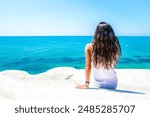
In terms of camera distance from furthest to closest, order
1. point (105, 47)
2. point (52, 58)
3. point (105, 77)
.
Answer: point (52, 58) → point (105, 77) → point (105, 47)

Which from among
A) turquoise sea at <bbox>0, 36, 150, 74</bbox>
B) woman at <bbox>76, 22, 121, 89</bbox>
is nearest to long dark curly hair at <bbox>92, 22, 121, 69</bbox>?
woman at <bbox>76, 22, 121, 89</bbox>

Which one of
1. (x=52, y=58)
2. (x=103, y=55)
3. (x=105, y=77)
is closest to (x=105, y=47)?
(x=103, y=55)

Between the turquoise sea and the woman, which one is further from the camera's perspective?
the turquoise sea

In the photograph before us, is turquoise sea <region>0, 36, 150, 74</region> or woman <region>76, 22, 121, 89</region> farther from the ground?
woman <region>76, 22, 121, 89</region>

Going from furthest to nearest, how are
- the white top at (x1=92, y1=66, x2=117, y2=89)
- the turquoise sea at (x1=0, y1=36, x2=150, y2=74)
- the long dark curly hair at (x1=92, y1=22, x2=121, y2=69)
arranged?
the turquoise sea at (x1=0, y1=36, x2=150, y2=74)
the white top at (x1=92, y1=66, x2=117, y2=89)
the long dark curly hair at (x1=92, y1=22, x2=121, y2=69)

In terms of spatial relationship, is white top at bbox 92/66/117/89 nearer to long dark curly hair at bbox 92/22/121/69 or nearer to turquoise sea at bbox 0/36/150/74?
long dark curly hair at bbox 92/22/121/69

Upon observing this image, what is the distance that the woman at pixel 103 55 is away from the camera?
5285mm

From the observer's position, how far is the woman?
17.3 ft

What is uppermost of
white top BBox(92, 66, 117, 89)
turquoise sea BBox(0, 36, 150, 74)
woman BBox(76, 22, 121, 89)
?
woman BBox(76, 22, 121, 89)

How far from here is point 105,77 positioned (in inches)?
218

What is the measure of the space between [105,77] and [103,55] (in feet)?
1.36

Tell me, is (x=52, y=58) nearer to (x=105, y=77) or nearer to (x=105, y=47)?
(x=105, y=77)

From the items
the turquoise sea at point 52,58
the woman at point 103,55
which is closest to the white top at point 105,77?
the woman at point 103,55

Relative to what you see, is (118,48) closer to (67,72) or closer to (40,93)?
(40,93)
